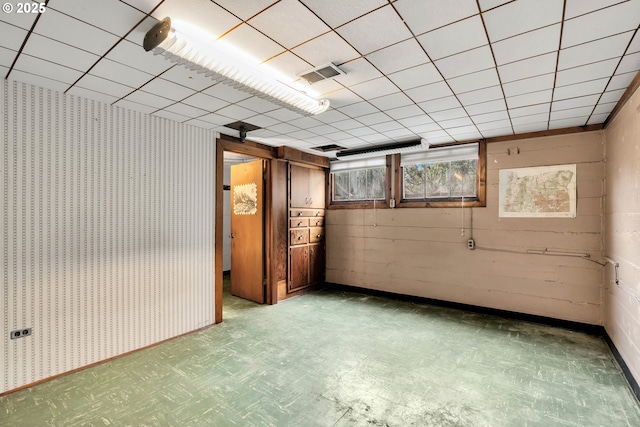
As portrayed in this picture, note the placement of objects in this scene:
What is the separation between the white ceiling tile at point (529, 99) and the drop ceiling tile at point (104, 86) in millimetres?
3720

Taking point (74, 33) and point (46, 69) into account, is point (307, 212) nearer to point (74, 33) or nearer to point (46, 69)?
point (46, 69)

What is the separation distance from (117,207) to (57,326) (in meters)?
1.24

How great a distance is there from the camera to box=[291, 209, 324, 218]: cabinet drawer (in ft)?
18.5

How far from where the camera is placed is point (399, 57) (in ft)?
7.48

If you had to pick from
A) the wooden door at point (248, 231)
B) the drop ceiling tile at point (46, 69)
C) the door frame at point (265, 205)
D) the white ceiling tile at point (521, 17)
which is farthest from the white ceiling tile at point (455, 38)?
the wooden door at point (248, 231)

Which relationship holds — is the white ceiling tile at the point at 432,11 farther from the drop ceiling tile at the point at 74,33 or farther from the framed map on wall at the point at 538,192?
the framed map on wall at the point at 538,192

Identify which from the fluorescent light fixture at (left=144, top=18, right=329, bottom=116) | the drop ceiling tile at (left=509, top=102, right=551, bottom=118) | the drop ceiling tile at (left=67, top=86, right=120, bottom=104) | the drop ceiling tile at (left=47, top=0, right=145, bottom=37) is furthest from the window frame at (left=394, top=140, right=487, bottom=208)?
the drop ceiling tile at (left=47, top=0, right=145, bottom=37)

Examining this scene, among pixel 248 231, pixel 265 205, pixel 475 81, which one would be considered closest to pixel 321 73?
pixel 475 81

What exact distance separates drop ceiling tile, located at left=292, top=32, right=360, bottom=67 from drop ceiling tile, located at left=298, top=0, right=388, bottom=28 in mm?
161

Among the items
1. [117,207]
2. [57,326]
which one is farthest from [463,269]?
[57,326]

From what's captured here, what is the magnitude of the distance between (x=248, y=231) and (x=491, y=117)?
404cm

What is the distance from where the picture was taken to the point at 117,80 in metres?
2.65

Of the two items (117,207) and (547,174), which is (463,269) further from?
(117,207)

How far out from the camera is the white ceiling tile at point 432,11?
171 cm
